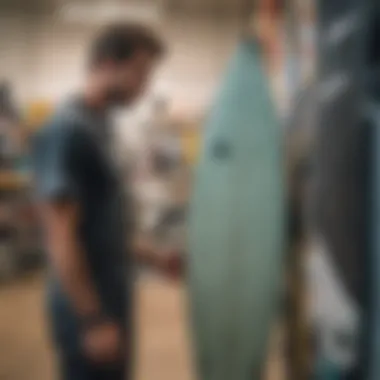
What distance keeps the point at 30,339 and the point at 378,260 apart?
37cm

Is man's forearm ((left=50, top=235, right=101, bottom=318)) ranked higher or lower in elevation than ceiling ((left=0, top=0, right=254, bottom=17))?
lower

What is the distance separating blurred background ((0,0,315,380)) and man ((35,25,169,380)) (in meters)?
0.01

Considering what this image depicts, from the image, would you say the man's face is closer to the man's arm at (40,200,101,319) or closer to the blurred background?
the blurred background

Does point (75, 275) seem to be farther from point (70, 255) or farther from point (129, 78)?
point (129, 78)

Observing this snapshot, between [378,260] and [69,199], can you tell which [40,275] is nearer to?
[69,199]

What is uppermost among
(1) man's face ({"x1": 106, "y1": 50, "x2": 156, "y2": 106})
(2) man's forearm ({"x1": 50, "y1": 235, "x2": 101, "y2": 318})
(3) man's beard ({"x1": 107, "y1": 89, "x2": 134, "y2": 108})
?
(1) man's face ({"x1": 106, "y1": 50, "x2": 156, "y2": 106})

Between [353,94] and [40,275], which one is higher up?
[353,94]

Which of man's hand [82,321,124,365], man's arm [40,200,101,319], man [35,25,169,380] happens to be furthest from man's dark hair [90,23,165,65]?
man's hand [82,321,124,365]

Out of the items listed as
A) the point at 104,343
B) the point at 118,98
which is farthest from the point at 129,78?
the point at 104,343

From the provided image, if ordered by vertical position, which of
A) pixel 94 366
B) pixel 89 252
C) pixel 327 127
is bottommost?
pixel 94 366

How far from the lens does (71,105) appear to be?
0.67m

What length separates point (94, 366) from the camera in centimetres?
68

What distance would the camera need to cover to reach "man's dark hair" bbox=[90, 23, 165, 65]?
682 mm

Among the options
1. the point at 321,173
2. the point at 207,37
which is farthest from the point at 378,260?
the point at 207,37
